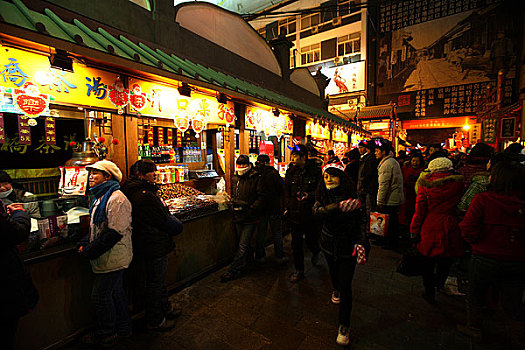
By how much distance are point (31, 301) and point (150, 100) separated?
3.72m

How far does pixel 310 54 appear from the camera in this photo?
28203mm

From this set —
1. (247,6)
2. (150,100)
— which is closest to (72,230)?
(150,100)

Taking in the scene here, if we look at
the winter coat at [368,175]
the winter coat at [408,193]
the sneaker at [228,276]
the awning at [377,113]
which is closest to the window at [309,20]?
the awning at [377,113]

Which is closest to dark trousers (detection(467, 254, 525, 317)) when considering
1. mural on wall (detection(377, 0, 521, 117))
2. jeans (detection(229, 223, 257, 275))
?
jeans (detection(229, 223, 257, 275))

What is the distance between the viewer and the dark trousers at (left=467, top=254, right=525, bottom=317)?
278 cm

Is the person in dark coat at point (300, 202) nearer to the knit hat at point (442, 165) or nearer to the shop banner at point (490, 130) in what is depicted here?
the knit hat at point (442, 165)

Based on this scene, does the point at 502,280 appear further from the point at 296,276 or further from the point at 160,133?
the point at 160,133

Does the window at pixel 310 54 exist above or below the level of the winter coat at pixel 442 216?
above

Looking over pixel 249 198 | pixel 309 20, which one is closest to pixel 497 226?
pixel 249 198

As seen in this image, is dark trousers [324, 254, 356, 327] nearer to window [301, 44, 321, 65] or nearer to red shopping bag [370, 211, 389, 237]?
red shopping bag [370, 211, 389, 237]

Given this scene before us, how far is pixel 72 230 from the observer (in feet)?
11.1

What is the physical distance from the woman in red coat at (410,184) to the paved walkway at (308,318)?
10.1 ft

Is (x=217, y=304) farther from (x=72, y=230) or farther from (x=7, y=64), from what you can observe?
(x=7, y=64)

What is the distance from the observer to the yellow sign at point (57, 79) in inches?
129
